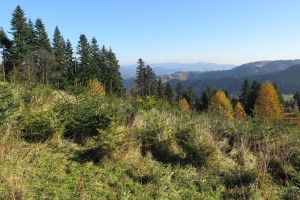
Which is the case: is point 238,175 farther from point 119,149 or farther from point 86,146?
point 86,146

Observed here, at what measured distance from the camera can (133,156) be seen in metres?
5.10

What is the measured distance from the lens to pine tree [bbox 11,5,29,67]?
40156 mm

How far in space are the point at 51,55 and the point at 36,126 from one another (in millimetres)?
40959

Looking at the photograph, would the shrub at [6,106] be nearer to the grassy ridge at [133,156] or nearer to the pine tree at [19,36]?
the grassy ridge at [133,156]

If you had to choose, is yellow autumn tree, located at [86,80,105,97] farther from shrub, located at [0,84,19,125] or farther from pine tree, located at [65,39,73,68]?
pine tree, located at [65,39,73,68]

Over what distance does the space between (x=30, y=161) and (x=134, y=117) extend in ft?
9.88

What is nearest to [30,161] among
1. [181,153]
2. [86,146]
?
[86,146]

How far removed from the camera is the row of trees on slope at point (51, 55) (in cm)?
3912

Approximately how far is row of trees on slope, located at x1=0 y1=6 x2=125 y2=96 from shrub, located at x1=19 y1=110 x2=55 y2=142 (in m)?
27.4

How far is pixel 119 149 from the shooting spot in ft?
16.6

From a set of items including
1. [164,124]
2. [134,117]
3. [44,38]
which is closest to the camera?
[164,124]

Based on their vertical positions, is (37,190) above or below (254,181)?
above

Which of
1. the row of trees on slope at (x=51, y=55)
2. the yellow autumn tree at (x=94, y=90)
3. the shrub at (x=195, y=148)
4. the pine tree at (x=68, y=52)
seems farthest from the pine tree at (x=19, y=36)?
the shrub at (x=195, y=148)

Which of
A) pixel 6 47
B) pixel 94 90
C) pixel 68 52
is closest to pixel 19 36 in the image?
pixel 6 47
